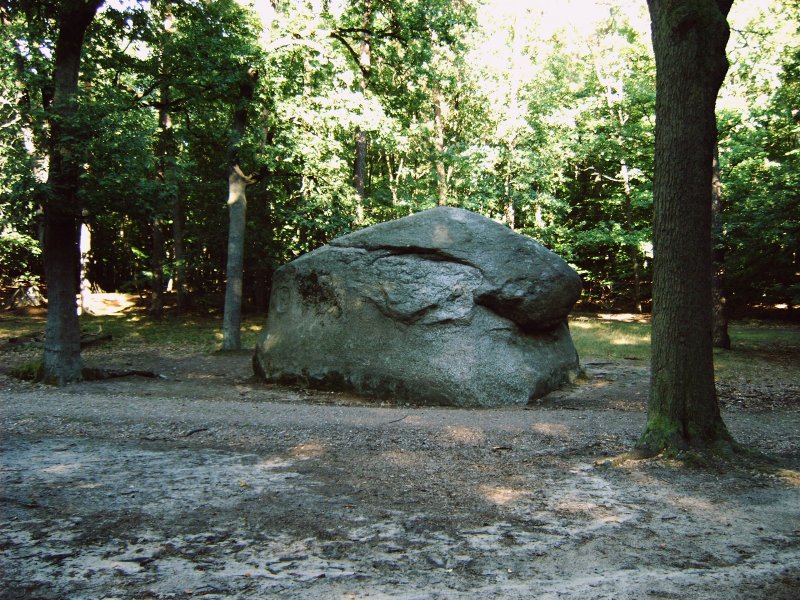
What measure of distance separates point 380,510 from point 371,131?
13.1m

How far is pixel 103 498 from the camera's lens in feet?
15.6

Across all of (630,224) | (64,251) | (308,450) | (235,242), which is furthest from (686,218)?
(630,224)

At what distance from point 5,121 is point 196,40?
7.27 meters

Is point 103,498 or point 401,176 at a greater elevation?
point 401,176

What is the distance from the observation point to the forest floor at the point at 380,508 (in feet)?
11.3

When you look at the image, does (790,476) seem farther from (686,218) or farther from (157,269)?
(157,269)

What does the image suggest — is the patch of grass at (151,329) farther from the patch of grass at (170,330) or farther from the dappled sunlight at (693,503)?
the dappled sunlight at (693,503)

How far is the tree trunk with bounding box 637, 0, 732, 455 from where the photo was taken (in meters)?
5.75

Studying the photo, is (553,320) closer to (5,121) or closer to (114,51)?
(114,51)

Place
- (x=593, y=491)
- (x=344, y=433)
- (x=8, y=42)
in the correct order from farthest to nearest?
(x=8, y=42) < (x=344, y=433) < (x=593, y=491)

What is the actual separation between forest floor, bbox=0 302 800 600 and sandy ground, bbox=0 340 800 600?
0.02m

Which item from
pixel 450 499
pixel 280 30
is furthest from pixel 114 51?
pixel 450 499

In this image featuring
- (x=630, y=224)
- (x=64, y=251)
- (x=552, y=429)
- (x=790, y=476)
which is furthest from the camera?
(x=630, y=224)

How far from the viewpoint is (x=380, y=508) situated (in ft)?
15.3
